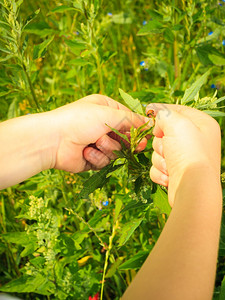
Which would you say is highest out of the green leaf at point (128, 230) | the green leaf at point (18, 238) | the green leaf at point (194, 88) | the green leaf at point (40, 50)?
the green leaf at point (40, 50)

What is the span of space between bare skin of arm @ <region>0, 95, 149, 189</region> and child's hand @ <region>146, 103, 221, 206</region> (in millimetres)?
238

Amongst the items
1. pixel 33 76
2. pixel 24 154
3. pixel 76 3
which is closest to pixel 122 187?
pixel 24 154

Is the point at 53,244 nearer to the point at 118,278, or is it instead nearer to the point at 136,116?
the point at 118,278

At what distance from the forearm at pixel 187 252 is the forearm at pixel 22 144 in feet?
2.48

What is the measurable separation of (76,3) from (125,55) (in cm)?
140

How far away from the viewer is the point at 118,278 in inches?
73.5

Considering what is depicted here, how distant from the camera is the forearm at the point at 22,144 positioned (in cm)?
141

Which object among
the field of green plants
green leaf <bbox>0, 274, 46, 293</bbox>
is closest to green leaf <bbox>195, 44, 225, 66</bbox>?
the field of green plants

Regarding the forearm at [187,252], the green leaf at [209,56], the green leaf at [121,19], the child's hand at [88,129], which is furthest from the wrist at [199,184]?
the green leaf at [121,19]

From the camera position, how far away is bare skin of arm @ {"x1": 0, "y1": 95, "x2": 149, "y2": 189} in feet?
4.50

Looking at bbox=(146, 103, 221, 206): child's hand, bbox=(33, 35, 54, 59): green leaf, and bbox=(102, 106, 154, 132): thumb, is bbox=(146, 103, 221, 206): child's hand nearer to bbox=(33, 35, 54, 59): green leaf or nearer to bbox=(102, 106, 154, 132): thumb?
bbox=(102, 106, 154, 132): thumb

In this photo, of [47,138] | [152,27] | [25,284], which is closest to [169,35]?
[152,27]

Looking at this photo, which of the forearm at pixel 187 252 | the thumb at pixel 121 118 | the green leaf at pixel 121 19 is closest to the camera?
the forearm at pixel 187 252

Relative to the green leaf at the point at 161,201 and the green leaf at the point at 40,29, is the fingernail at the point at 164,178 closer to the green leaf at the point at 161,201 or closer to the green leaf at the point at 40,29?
the green leaf at the point at 161,201
